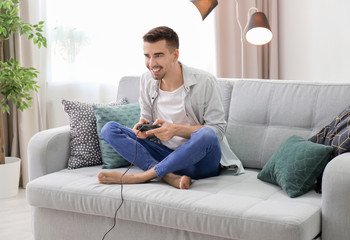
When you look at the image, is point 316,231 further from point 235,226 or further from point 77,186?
point 77,186

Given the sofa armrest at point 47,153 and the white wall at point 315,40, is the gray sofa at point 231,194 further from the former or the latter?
the white wall at point 315,40

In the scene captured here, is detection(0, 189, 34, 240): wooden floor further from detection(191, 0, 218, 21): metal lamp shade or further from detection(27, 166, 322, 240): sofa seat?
detection(191, 0, 218, 21): metal lamp shade

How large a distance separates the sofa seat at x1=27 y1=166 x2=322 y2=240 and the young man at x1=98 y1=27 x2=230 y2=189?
83 mm

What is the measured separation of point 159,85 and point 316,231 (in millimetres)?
1187

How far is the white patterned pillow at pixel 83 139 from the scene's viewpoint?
10.4 ft

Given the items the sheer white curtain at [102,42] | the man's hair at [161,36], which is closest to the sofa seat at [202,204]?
the man's hair at [161,36]

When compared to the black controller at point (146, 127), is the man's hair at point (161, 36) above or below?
above

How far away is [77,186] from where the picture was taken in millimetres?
2795

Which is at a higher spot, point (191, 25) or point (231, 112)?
point (191, 25)

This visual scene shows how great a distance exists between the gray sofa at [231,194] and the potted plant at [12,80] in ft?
2.49

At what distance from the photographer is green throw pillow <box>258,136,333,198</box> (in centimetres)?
252

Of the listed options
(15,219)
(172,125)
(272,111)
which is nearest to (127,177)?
(172,125)

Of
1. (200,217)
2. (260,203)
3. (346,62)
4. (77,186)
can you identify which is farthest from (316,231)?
(346,62)

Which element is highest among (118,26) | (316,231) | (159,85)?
(118,26)
